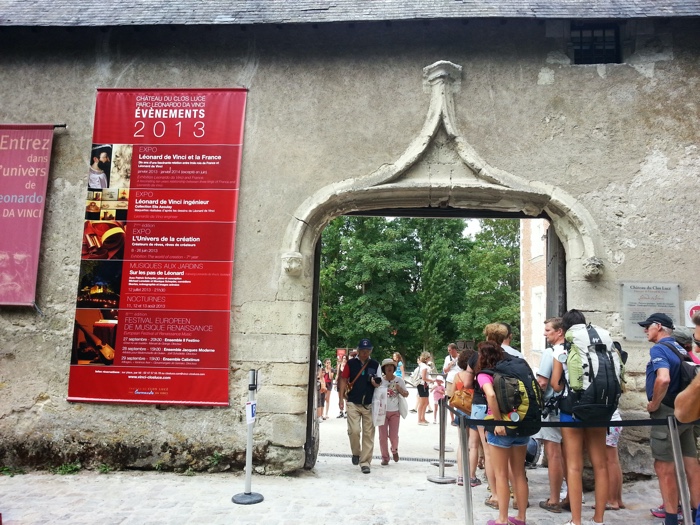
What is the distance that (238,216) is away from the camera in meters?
5.43

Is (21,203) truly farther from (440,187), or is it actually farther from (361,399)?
(440,187)

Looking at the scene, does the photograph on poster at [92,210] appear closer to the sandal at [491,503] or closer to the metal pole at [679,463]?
the sandal at [491,503]

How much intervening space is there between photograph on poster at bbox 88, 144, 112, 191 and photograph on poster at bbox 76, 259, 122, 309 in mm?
826

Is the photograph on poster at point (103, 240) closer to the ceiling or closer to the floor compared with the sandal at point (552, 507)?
closer to the ceiling

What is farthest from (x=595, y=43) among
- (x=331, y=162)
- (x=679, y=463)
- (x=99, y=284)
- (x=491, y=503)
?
(x=99, y=284)

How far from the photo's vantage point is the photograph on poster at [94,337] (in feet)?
17.2

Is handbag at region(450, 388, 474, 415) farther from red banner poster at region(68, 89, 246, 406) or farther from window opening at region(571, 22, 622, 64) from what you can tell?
window opening at region(571, 22, 622, 64)

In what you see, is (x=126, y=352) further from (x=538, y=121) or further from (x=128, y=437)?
(x=538, y=121)

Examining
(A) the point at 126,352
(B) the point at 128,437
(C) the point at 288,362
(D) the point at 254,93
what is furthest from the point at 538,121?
(B) the point at 128,437

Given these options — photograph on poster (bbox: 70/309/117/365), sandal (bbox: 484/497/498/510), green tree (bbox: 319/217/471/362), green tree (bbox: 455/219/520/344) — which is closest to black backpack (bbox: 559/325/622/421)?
sandal (bbox: 484/497/498/510)

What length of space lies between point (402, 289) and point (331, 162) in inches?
774

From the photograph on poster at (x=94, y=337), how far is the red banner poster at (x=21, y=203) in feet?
1.94

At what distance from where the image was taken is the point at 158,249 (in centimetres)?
538


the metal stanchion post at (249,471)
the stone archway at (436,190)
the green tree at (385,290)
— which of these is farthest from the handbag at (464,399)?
the green tree at (385,290)
